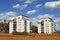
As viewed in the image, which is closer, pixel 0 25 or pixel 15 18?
pixel 15 18

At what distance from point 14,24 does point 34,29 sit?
96.0 feet

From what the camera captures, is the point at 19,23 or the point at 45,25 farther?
the point at 45,25

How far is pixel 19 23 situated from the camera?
421 feet

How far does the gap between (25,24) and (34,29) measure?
2659 cm

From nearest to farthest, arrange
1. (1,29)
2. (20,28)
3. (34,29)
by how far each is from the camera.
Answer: (20,28)
(1,29)
(34,29)

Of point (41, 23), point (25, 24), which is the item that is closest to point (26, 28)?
point (25, 24)

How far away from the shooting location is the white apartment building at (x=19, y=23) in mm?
126762

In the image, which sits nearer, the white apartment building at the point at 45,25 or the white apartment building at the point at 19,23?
the white apartment building at the point at 19,23

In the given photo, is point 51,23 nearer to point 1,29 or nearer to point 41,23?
point 41,23

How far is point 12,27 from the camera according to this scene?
422 feet

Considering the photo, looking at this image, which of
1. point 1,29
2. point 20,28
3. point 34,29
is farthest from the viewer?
point 34,29

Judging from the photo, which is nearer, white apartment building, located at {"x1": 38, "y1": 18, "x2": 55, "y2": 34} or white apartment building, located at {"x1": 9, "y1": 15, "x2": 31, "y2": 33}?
white apartment building, located at {"x1": 9, "y1": 15, "x2": 31, "y2": 33}

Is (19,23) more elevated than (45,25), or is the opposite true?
(19,23)

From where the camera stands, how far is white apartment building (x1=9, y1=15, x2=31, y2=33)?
127 m
